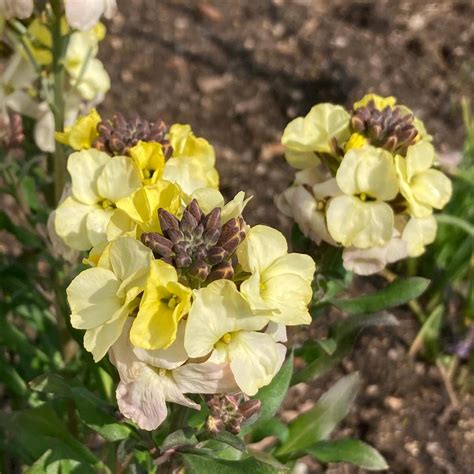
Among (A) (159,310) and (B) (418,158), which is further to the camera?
(B) (418,158)

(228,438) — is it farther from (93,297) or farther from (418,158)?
(418,158)

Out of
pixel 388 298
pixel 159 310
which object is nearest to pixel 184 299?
pixel 159 310

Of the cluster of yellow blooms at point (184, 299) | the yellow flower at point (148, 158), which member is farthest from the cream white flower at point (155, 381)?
the yellow flower at point (148, 158)

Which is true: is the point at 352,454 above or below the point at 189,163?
below

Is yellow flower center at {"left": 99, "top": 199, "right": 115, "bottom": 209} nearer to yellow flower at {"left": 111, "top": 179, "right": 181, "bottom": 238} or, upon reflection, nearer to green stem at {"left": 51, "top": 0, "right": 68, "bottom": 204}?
yellow flower at {"left": 111, "top": 179, "right": 181, "bottom": 238}

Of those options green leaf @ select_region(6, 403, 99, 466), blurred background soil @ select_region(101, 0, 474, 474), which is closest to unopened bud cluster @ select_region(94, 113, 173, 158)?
green leaf @ select_region(6, 403, 99, 466)

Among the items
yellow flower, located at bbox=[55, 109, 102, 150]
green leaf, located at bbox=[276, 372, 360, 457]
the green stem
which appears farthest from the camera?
green leaf, located at bbox=[276, 372, 360, 457]
